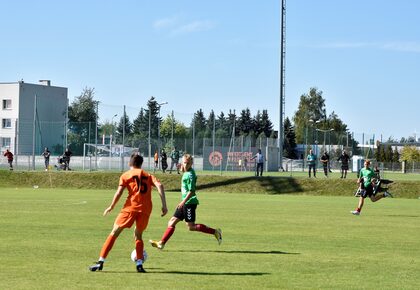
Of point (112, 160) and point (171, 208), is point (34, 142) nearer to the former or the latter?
point (112, 160)

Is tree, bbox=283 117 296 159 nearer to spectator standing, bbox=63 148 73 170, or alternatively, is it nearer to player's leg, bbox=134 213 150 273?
spectator standing, bbox=63 148 73 170

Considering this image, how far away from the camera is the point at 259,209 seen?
32.0m

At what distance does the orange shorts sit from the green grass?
0.76 m

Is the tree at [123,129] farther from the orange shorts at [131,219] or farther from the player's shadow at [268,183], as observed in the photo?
the orange shorts at [131,219]

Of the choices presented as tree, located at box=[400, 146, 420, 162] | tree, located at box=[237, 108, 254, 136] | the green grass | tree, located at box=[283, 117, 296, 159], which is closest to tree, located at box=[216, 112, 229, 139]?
the green grass

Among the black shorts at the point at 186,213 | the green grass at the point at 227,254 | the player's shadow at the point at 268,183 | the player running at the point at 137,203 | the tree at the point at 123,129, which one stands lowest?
the green grass at the point at 227,254

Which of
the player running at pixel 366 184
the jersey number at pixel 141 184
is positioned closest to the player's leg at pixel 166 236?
the jersey number at pixel 141 184

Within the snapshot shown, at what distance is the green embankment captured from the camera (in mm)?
50094

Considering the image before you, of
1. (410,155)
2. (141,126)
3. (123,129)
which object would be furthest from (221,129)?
(410,155)

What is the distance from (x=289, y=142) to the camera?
139m

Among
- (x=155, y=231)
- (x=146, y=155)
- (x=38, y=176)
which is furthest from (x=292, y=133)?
(x=155, y=231)

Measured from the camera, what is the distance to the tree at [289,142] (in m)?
135

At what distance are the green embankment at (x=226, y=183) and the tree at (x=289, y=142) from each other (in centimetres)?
8038

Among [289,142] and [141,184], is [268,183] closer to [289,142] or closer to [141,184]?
[141,184]
